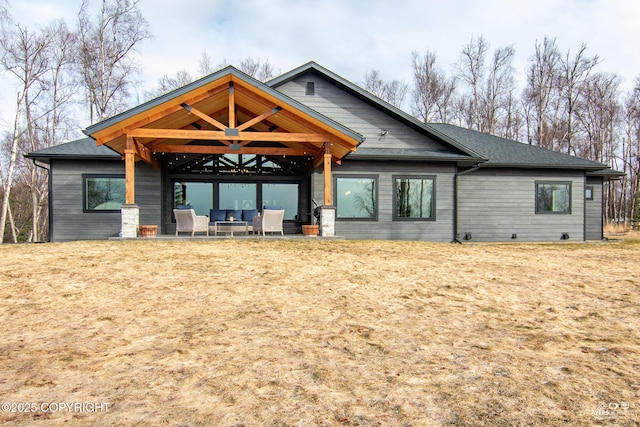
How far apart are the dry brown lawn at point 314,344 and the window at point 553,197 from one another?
7.67m

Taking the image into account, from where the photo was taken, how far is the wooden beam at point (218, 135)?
891 cm

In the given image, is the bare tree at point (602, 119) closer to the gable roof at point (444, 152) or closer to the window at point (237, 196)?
the gable roof at point (444, 152)

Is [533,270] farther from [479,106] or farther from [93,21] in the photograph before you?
[479,106]

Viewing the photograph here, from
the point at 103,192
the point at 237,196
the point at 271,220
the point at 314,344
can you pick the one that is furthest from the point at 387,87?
the point at 314,344

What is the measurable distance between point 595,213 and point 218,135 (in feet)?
47.4

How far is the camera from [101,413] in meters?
1.98

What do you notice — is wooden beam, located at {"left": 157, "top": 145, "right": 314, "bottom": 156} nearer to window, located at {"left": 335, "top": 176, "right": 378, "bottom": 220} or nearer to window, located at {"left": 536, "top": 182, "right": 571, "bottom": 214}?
window, located at {"left": 335, "top": 176, "right": 378, "bottom": 220}

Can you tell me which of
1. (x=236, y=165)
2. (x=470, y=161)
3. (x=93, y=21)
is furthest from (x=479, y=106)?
(x=93, y=21)

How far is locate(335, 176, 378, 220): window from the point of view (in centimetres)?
1149

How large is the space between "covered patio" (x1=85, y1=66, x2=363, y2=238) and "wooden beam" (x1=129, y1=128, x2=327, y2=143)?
0.02 m

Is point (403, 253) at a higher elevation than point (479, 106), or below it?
below

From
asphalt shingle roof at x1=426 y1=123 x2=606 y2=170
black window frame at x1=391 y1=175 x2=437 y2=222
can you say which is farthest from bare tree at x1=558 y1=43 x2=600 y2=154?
black window frame at x1=391 y1=175 x2=437 y2=222

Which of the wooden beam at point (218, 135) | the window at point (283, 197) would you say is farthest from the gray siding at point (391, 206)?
the wooden beam at point (218, 135)

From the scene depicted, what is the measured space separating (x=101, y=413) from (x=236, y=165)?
10671 mm
